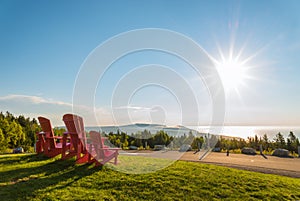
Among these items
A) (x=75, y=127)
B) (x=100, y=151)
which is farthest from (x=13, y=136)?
(x=100, y=151)

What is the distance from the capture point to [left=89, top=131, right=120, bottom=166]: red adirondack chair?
5.51 m

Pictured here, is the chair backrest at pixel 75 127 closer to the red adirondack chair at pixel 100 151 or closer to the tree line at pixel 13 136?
the red adirondack chair at pixel 100 151

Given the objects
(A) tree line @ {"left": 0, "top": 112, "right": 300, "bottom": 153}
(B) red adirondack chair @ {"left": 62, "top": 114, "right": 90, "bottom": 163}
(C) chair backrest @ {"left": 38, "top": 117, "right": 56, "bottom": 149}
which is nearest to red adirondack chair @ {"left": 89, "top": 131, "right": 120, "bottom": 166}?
(B) red adirondack chair @ {"left": 62, "top": 114, "right": 90, "bottom": 163}

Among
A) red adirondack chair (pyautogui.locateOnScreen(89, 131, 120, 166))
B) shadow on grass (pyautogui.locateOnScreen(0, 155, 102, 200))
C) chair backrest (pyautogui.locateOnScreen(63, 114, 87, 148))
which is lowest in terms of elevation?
shadow on grass (pyautogui.locateOnScreen(0, 155, 102, 200))

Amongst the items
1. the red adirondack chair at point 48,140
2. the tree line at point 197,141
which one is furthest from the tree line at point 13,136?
the red adirondack chair at point 48,140

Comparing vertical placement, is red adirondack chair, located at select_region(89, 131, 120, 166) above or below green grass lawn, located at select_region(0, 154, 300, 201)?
above

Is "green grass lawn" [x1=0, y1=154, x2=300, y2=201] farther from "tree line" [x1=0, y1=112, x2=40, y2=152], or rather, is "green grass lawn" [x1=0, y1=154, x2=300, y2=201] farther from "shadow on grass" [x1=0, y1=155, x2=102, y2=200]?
"tree line" [x1=0, y1=112, x2=40, y2=152]

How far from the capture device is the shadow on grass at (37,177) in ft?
12.4

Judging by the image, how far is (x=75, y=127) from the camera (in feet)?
18.8

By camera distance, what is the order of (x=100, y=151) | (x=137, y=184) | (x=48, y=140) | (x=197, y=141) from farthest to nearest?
(x=197, y=141)
(x=48, y=140)
(x=100, y=151)
(x=137, y=184)

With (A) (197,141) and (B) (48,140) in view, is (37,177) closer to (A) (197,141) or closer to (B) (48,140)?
(B) (48,140)

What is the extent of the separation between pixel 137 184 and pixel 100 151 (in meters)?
1.78

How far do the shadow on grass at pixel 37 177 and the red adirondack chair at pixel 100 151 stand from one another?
30 cm

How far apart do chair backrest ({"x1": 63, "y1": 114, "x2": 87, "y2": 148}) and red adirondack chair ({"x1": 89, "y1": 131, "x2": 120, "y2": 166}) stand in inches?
10.1
